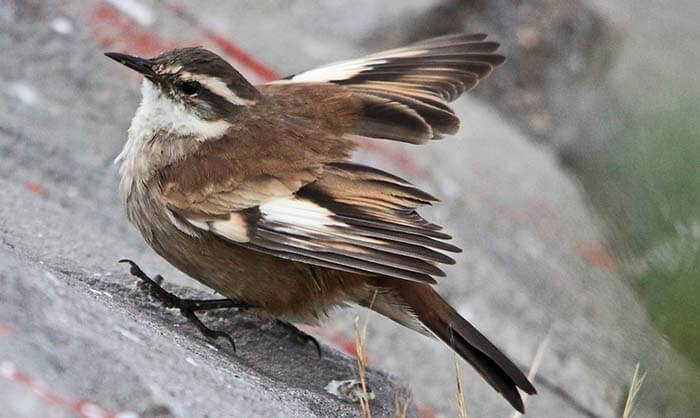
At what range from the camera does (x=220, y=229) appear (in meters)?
4.10

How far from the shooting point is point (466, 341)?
14.1 ft

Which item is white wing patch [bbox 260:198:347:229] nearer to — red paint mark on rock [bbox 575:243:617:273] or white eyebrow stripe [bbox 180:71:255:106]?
white eyebrow stripe [bbox 180:71:255:106]

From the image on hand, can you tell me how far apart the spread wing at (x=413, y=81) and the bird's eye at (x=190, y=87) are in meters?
0.41

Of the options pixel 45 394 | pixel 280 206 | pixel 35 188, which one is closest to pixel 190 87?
pixel 280 206

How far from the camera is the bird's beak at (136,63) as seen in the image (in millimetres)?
4430

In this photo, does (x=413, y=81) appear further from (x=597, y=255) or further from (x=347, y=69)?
(x=597, y=255)

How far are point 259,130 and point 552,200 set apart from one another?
12.1 feet

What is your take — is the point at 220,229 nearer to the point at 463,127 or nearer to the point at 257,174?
the point at 257,174

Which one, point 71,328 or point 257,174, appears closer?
point 71,328

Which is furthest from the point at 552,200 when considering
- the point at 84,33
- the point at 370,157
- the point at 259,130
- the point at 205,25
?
the point at 259,130

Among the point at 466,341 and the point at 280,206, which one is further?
the point at 466,341

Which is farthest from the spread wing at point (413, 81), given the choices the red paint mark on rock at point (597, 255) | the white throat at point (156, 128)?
the red paint mark on rock at point (597, 255)

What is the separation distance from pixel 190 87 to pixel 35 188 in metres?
1.31

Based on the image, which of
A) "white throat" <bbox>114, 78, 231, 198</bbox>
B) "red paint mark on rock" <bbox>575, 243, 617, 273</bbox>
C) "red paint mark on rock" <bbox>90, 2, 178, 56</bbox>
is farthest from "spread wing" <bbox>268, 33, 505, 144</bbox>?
"red paint mark on rock" <bbox>575, 243, 617, 273</bbox>
